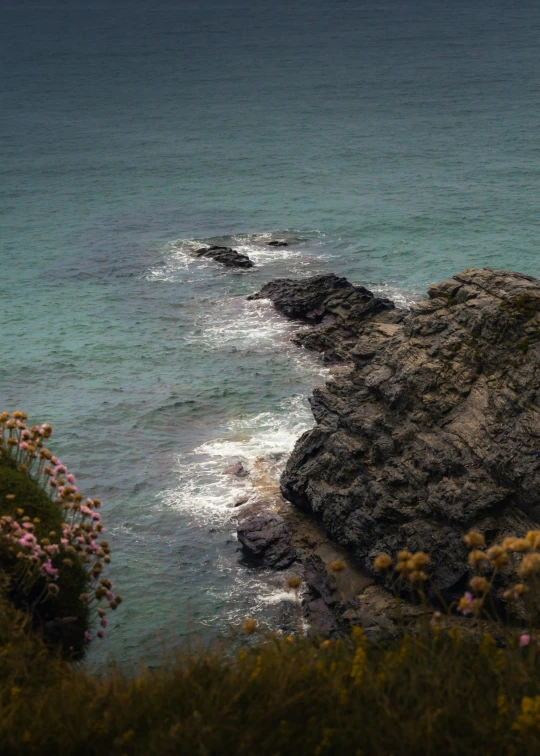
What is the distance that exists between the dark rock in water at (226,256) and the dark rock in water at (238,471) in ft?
87.5

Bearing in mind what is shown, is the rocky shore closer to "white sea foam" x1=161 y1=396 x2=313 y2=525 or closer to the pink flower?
"white sea foam" x1=161 y1=396 x2=313 y2=525

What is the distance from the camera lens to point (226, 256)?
5991 cm

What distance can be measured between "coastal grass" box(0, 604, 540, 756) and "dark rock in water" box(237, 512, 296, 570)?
17423 millimetres

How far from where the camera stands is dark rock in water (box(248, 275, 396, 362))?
4503 centimetres

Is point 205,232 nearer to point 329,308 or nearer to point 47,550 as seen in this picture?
point 329,308

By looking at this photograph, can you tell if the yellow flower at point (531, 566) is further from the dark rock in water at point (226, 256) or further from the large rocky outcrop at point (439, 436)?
the dark rock in water at point (226, 256)

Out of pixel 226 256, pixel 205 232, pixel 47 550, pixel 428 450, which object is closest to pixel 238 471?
pixel 428 450

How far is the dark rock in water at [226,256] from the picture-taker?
58.9m

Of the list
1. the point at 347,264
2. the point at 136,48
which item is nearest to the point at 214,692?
the point at 347,264

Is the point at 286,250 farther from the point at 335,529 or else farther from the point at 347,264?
the point at 335,529

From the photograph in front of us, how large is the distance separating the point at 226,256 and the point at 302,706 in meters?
51.4

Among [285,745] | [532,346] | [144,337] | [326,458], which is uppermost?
[285,745]

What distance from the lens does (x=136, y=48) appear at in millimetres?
172625

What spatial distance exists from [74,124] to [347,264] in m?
64.6
